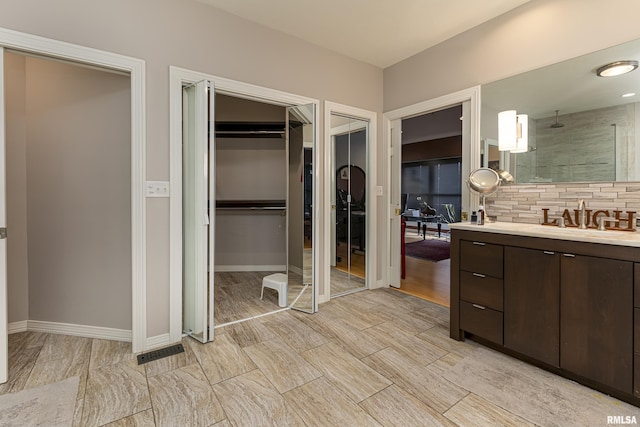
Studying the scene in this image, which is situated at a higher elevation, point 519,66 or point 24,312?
point 519,66

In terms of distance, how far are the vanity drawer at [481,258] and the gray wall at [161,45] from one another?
217cm

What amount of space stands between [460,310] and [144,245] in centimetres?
250

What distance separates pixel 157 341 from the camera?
7.59ft

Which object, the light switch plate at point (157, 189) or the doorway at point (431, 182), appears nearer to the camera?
the light switch plate at point (157, 189)

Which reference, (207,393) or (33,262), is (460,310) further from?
(33,262)

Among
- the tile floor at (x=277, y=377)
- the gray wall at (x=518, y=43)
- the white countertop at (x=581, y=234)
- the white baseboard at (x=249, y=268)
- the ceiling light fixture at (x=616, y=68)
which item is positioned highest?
the gray wall at (x=518, y=43)

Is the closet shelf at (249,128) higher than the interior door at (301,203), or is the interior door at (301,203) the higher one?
the closet shelf at (249,128)

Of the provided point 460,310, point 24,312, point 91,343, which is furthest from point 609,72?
point 24,312

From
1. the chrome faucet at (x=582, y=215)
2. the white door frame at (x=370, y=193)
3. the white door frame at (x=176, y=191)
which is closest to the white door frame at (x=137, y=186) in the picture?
the white door frame at (x=176, y=191)

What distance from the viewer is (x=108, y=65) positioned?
2.10 metres

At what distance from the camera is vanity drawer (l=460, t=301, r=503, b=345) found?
7.18ft

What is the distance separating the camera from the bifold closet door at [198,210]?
2.29 m

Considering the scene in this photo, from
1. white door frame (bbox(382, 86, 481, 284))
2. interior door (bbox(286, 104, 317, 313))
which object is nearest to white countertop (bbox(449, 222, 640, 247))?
white door frame (bbox(382, 86, 481, 284))

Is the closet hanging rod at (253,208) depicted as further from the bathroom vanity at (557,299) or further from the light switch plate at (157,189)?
the bathroom vanity at (557,299)
